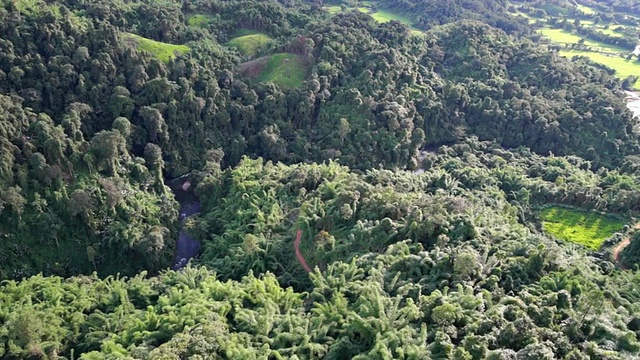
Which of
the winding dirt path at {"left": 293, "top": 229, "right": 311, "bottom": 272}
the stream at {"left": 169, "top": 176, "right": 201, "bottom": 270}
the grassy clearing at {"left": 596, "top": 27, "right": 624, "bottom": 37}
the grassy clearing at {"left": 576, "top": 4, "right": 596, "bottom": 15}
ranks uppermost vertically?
the grassy clearing at {"left": 576, "top": 4, "right": 596, "bottom": 15}

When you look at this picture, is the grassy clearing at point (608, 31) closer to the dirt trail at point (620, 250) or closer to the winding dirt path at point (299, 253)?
the dirt trail at point (620, 250)

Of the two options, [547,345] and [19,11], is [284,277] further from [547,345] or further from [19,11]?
[19,11]

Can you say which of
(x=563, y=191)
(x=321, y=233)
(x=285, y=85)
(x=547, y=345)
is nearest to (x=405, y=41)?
(x=285, y=85)

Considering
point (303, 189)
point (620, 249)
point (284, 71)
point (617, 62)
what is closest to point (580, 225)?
point (620, 249)

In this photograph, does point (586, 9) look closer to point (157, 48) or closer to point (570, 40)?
point (570, 40)

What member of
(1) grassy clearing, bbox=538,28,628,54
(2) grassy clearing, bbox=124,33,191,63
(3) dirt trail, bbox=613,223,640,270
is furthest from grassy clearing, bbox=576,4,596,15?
(2) grassy clearing, bbox=124,33,191,63

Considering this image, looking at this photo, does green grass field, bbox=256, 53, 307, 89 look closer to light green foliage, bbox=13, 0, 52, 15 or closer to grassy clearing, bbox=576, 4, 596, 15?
light green foliage, bbox=13, 0, 52, 15

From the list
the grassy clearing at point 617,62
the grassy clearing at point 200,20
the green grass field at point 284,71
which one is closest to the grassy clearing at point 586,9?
the grassy clearing at point 617,62
